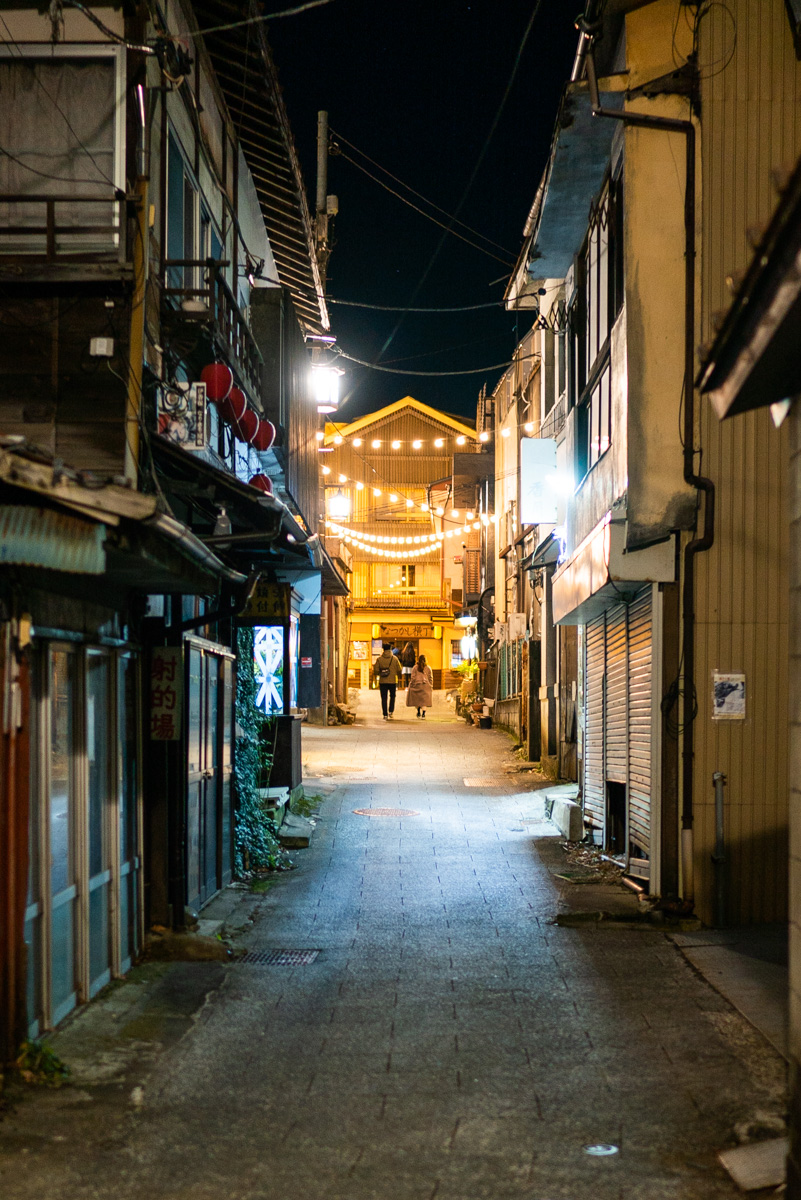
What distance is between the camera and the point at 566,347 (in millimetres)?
18156

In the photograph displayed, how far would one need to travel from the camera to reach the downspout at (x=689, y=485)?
10.9 m

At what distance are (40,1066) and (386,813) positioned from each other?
39.6ft

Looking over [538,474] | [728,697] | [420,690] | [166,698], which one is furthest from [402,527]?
[166,698]

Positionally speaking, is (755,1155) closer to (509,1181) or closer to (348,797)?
(509,1181)

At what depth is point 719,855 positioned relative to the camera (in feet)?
35.0

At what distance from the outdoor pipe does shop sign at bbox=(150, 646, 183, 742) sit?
5.40 meters

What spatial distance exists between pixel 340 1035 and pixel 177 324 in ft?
22.3

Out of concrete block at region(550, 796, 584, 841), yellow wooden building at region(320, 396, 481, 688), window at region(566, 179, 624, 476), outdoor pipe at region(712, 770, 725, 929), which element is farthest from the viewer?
yellow wooden building at region(320, 396, 481, 688)

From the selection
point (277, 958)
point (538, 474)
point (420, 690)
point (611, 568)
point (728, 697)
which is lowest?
point (277, 958)

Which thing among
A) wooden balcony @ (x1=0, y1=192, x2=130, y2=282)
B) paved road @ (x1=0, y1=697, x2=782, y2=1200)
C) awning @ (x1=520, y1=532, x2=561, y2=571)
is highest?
wooden balcony @ (x1=0, y1=192, x2=130, y2=282)

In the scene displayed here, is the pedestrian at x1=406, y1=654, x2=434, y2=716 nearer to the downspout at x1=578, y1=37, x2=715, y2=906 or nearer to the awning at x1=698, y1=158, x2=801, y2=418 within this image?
the downspout at x1=578, y1=37, x2=715, y2=906

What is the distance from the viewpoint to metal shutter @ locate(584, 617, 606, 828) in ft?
50.0

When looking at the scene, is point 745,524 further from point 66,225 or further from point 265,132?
point 265,132

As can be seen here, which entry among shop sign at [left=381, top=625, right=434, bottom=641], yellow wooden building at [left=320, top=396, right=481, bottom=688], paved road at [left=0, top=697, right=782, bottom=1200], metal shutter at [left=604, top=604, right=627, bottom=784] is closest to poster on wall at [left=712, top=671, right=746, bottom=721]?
paved road at [left=0, top=697, right=782, bottom=1200]
